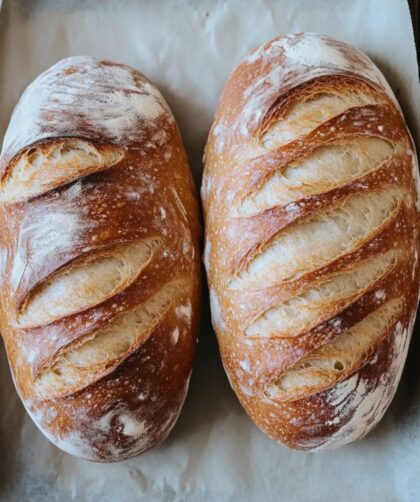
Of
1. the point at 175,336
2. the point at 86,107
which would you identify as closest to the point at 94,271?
the point at 175,336

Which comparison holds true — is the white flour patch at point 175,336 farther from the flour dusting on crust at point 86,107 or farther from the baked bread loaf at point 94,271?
the flour dusting on crust at point 86,107

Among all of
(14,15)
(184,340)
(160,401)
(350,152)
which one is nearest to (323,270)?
(350,152)

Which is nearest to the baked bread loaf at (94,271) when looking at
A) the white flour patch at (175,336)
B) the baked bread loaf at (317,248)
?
the white flour patch at (175,336)

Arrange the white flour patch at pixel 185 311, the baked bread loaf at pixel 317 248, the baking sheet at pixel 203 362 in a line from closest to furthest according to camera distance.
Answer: the baked bread loaf at pixel 317 248, the white flour patch at pixel 185 311, the baking sheet at pixel 203 362

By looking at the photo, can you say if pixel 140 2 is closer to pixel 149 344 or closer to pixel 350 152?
pixel 350 152

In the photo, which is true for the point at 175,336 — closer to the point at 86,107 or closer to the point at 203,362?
the point at 203,362
